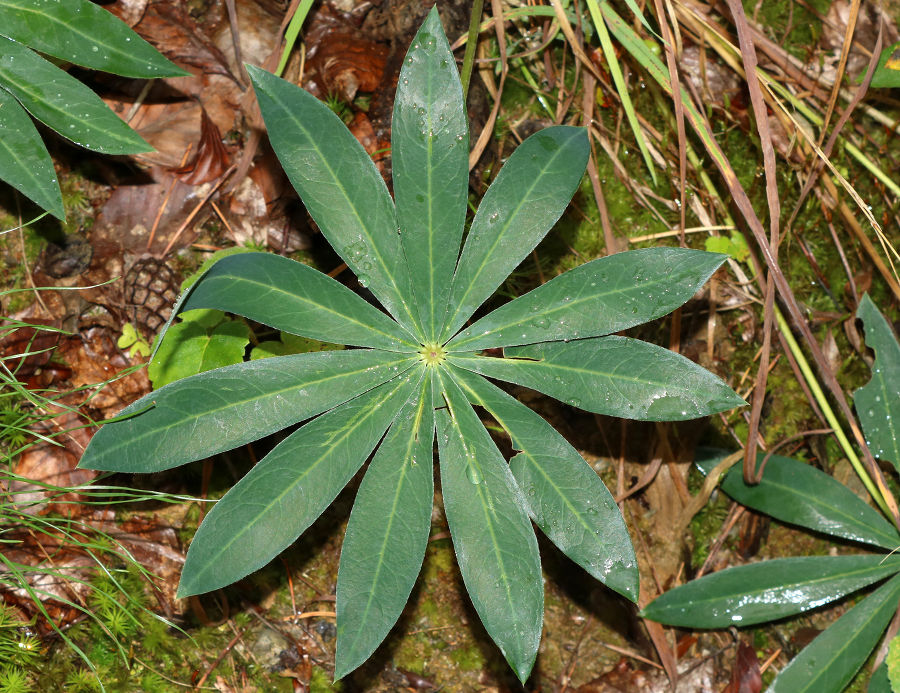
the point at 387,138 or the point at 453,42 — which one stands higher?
the point at 453,42

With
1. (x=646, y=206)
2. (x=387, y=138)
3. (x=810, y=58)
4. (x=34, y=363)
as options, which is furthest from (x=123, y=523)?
(x=810, y=58)

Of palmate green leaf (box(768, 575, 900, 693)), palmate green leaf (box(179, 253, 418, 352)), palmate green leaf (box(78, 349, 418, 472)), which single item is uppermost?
palmate green leaf (box(179, 253, 418, 352))

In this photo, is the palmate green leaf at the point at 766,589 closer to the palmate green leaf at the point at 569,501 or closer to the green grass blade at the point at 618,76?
the palmate green leaf at the point at 569,501

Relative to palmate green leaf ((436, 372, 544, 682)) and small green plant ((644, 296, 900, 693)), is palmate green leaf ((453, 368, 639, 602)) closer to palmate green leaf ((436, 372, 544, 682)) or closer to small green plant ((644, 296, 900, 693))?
palmate green leaf ((436, 372, 544, 682))

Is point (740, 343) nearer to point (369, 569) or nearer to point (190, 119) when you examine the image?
point (369, 569)

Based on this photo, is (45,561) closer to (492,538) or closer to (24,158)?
(24,158)

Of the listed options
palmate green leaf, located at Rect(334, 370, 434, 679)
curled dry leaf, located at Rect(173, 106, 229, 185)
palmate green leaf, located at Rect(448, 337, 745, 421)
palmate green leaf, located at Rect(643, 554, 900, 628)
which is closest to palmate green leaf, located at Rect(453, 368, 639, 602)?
palmate green leaf, located at Rect(448, 337, 745, 421)

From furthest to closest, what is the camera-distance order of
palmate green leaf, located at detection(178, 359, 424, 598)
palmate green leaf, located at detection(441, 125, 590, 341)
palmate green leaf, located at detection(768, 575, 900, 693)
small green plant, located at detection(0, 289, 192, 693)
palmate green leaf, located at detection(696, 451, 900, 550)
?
palmate green leaf, located at detection(696, 451, 900, 550), palmate green leaf, located at detection(768, 575, 900, 693), small green plant, located at detection(0, 289, 192, 693), palmate green leaf, located at detection(441, 125, 590, 341), palmate green leaf, located at detection(178, 359, 424, 598)
